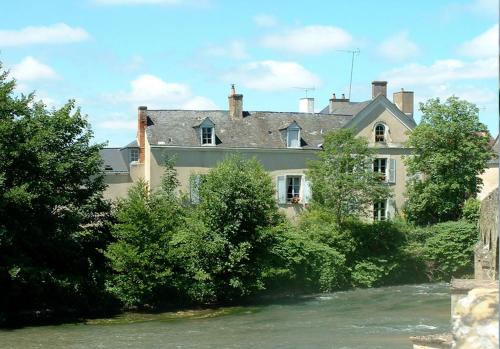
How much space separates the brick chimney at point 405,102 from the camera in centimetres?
4881

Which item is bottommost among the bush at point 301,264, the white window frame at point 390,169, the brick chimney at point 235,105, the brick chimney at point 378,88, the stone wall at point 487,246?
the bush at point 301,264

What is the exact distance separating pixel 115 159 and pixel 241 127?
37.0ft

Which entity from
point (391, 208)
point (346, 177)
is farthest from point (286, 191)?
point (391, 208)

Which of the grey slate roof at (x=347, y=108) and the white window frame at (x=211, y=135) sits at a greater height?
the grey slate roof at (x=347, y=108)

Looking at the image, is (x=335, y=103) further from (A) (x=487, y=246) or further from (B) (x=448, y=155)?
(A) (x=487, y=246)

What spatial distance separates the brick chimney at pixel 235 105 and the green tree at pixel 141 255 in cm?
1283

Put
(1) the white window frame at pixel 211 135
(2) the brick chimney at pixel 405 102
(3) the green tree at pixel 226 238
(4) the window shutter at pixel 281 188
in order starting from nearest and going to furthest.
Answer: (3) the green tree at pixel 226 238 → (1) the white window frame at pixel 211 135 → (4) the window shutter at pixel 281 188 → (2) the brick chimney at pixel 405 102

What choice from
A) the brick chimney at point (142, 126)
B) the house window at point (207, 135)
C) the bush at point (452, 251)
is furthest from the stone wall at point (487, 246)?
the brick chimney at point (142, 126)

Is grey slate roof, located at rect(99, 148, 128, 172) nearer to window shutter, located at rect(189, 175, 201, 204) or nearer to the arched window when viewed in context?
window shutter, located at rect(189, 175, 201, 204)

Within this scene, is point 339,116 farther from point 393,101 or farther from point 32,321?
point 32,321

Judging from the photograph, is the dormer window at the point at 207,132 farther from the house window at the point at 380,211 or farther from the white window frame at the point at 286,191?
the house window at the point at 380,211

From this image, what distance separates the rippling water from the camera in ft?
82.2

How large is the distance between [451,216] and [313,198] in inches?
309

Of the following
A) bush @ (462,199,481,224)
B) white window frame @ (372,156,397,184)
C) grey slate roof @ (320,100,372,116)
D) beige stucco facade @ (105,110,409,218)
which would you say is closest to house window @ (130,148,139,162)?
beige stucco facade @ (105,110,409,218)
